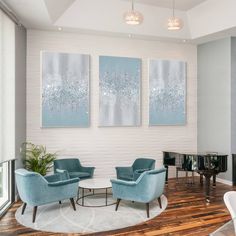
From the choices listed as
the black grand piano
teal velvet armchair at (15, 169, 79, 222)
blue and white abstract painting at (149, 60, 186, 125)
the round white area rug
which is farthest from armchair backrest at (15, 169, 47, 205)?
blue and white abstract painting at (149, 60, 186, 125)

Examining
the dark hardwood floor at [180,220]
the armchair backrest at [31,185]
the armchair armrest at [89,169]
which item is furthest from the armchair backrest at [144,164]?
the armchair backrest at [31,185]

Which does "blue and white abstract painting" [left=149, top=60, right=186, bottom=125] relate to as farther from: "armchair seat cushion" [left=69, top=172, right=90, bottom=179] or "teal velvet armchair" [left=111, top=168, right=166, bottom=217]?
"teal velvet armchair" [left=111, top=168, right=166, bottom=217]

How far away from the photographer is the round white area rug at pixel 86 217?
401 centimetres

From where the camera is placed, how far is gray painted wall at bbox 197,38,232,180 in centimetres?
670

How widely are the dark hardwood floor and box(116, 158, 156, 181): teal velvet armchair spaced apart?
0.74 m

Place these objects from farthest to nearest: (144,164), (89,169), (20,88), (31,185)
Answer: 1. (144,164)
2. (89,169)
3. (20,88)
4. (31,185)

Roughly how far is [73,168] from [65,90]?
6.13 feet

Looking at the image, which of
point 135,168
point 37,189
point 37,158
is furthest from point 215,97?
point 37,189

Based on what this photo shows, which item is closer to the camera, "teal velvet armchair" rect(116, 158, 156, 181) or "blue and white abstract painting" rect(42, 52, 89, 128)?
"teal velvet armchair" rect(116, 158, 156, 181)

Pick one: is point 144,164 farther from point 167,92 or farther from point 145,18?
point 145,18

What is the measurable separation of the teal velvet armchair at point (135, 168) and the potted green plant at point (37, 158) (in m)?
1.57

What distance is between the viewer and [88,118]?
6.53 meters

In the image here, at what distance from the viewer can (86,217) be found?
4406mm

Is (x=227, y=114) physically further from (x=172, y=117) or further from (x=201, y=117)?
(x=172, y=117)
